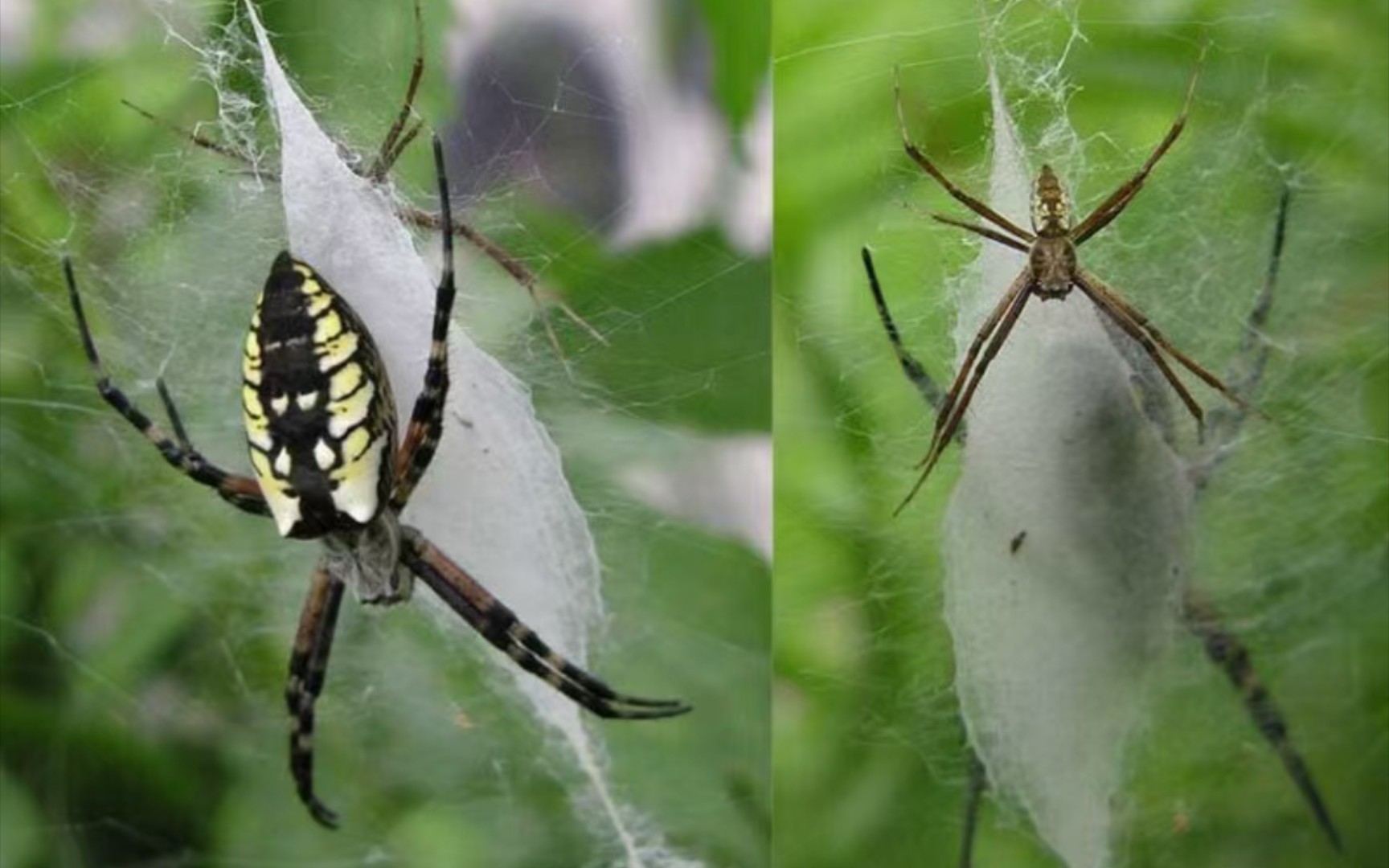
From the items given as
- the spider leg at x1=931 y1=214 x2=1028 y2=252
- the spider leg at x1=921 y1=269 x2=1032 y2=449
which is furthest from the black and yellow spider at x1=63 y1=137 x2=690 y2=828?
the spider leg at x1=931 y1=214 x2=1028 y2=252

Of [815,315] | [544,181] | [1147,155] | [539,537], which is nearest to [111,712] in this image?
[539,537]

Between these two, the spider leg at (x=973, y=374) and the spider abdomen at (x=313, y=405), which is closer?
the spider abdomen at (x=313, y=405)

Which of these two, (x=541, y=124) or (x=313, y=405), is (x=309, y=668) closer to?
(x=313, y=405)

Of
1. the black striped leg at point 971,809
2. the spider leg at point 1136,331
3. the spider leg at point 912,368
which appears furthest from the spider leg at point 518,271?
the black striped leg at point 971,809

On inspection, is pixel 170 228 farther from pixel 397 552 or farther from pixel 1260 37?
pixel 1260 37

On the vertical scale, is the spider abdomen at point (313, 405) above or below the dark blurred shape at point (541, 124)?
below

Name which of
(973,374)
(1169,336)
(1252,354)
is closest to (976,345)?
(973,374)

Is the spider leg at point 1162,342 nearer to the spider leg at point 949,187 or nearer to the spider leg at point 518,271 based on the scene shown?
the spider leg at point 949,187

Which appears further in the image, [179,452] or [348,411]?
[179,452]
